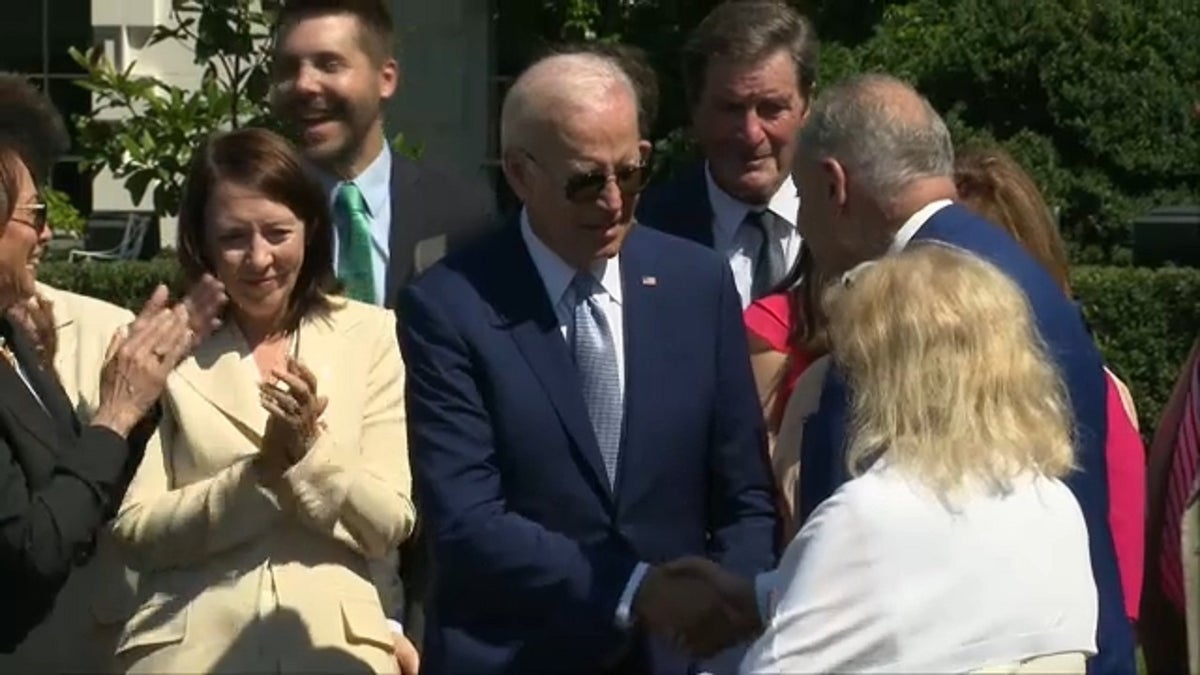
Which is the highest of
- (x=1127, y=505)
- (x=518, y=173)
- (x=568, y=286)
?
(x=518, y=173)

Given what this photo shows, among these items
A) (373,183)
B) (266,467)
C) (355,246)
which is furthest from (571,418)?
(373,183)

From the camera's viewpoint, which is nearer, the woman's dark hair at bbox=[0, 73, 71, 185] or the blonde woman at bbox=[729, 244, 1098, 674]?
the blonde woman at bbox=[729, 244, 1098, 674]

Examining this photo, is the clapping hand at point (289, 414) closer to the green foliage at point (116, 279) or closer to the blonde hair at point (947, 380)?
the blonde hair at point (947, 380)

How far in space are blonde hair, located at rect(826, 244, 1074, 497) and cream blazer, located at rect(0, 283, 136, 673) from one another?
1910 mm

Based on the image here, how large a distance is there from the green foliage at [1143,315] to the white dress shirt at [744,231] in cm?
747

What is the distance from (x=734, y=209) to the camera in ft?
20.1

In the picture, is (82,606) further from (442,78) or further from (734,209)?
(442,78)

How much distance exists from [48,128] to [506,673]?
189 cm

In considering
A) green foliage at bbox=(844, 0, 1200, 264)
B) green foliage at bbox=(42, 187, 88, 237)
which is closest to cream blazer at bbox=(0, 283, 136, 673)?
green foliage at bbox=(42, 187, 88, 237)

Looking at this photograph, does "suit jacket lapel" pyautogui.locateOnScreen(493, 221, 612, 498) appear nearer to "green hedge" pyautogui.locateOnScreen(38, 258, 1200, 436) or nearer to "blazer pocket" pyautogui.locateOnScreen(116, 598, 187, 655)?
"blazer pocket" pyautogui.locateOnScreen(116, 598, 187, 655)

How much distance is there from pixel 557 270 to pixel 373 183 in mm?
1379

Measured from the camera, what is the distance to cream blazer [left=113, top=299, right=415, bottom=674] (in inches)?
202

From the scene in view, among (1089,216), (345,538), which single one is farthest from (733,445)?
(1089,216)

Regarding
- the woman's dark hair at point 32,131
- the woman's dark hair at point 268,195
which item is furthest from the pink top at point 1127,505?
the woman's dark hair at point 32,131
